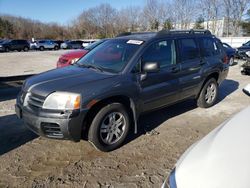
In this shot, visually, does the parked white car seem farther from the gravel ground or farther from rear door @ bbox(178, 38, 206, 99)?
the gravel ground

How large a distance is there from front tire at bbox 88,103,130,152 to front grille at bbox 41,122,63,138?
1.44 ft

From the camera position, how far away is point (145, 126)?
4.76 meters

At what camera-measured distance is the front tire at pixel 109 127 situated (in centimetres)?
353

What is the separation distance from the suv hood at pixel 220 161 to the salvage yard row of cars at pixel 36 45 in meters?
34.6

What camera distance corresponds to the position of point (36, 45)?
39.8 meters

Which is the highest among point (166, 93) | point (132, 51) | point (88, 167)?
point (132, 51)

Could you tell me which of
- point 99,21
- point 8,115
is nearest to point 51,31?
point 99,21

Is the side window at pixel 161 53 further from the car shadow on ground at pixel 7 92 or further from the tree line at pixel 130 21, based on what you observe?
the tree line at pixel 130 21

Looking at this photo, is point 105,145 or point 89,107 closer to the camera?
point 89,107

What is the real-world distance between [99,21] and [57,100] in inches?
2757

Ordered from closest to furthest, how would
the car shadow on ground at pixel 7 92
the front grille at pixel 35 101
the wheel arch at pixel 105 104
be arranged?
the front grille at pixel 35 101 < the wheel arch at pixel 105 104 < the car shadow on ground at pixel 7 92

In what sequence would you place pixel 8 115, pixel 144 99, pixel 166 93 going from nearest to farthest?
pixel 144 99, pixel 166 93, pixel 8 115

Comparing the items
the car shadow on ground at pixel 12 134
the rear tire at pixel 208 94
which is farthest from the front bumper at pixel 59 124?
the rear tire at pixel 208 94

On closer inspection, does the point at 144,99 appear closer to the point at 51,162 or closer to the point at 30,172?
the point at 51,162
